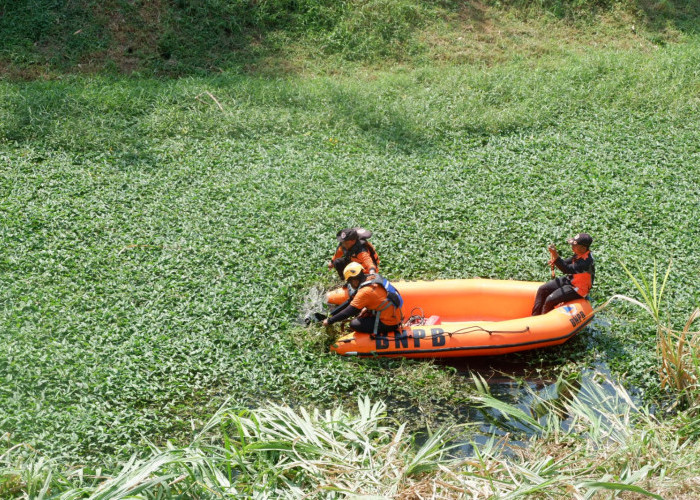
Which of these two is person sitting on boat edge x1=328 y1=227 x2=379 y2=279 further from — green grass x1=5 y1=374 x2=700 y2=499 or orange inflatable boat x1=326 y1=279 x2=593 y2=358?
green grass x1=5 y1=374 x2=700 y2=499

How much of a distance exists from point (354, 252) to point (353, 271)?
1.48ft

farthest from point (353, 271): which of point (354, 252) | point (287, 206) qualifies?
point (287, 206)

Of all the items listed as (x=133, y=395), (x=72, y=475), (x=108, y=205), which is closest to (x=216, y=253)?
(x=108, y=205)

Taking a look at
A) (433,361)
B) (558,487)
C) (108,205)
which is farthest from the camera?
(108,205)

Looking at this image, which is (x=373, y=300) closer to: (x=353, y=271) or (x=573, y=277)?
(x=353, y=271)

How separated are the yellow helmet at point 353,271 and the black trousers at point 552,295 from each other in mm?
1829

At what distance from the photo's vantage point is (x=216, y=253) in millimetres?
7828

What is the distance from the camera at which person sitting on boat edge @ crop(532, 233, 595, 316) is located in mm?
6887

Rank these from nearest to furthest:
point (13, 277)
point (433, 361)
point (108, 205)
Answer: point (433, 361) < point (13, 277) < point (108, 205)

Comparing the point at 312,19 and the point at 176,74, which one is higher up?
the point at 312,19

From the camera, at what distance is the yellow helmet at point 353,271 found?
6.72 metres

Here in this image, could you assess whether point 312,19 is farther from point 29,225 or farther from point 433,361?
point 433,361

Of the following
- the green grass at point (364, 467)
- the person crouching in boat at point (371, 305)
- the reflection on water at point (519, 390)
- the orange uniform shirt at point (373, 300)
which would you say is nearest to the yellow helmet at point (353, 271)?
the person crouching in boat at point (371, 305)

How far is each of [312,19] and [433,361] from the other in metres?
8.35
